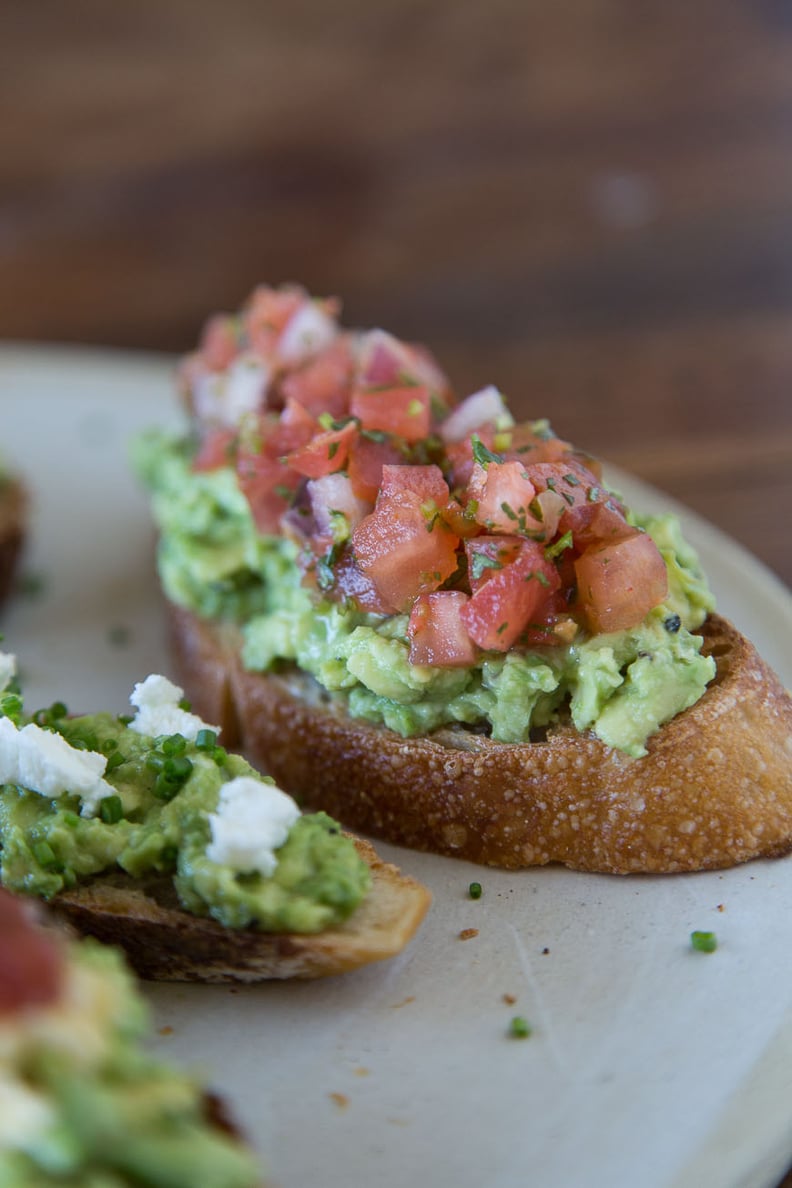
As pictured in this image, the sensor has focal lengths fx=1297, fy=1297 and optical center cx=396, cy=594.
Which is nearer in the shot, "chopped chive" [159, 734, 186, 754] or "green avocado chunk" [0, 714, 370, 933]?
"green avocado chunk" [0, 714, 370, 933]

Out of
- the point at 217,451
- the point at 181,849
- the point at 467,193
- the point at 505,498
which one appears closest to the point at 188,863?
the point at 181,849

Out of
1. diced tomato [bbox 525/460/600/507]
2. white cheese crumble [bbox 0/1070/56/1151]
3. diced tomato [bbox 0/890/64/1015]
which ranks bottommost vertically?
white cheese crumble [bbox 0/1070/56/1151]

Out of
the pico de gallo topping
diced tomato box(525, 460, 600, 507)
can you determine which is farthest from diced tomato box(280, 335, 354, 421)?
diced tomato box(525, 460, 600, 507)

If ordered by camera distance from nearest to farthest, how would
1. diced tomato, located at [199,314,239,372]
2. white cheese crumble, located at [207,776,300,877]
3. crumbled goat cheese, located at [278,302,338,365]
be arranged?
white cheese crumble, located at [207,776,300,877] → crumbled goat cheese, located at [278,302,338,365] → diced tomato, located at [199,314,239,372]

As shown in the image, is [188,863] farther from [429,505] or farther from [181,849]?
[429,505]

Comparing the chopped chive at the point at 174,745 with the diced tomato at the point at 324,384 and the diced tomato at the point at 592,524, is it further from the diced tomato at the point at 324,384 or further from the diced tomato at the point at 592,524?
the diced tomato at the point at 324,384

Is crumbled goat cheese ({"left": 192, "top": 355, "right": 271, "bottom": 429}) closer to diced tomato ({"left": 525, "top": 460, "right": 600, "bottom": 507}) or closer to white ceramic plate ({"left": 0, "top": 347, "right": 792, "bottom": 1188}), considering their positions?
diced tomato ({"left": 525, "top": 460, "right": 600, "bottom": 507})

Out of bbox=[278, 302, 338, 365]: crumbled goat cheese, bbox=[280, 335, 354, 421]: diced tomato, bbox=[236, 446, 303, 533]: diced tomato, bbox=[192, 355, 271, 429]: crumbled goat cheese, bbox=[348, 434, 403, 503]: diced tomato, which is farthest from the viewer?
bbox=[278, 302, 338, 365]: crumbled goat cheese

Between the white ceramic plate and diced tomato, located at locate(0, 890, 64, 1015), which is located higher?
diced tomato, located at locate(0, 890, 64, 1015)

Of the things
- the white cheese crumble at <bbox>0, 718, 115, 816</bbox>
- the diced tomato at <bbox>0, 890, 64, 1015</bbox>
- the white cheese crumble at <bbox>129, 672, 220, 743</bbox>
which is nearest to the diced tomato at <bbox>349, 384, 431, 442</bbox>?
the white cheese crumble at <bbox>129, 672, 220, 743</bbox>
